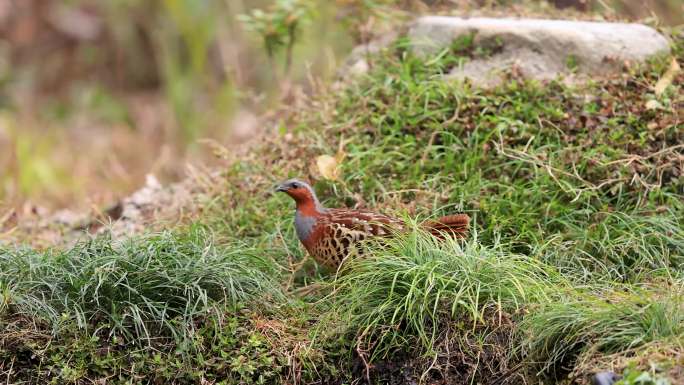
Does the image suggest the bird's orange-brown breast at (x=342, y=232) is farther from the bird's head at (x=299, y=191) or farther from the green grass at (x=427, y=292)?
the green grass at (x=427, y=292)

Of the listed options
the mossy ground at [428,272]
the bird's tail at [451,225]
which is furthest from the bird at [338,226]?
the mossy ground at [428,272]

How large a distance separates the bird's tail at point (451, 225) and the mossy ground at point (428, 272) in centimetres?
14

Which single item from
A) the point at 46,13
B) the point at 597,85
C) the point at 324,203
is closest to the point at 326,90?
the point at 324,203

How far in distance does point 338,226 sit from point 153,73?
726 cm

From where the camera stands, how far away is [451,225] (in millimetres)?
4816

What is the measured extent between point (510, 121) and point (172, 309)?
2.39 metres

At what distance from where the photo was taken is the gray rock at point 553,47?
609cm

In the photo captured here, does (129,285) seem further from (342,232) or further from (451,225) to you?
(451,225)

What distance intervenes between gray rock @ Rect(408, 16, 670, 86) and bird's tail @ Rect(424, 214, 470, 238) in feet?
5.01

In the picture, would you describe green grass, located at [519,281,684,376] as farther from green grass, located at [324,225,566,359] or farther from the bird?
the bird

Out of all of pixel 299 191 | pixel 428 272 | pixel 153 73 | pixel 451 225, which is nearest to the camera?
pixel 428 272

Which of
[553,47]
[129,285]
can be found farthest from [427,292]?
[553,47]

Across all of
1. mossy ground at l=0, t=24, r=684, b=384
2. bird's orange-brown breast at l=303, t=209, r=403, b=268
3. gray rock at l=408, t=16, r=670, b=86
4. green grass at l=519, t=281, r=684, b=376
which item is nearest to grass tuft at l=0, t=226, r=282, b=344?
mossy ground at l=0, t=24, r=684, b=384

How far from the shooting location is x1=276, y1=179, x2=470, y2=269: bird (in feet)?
15.8
